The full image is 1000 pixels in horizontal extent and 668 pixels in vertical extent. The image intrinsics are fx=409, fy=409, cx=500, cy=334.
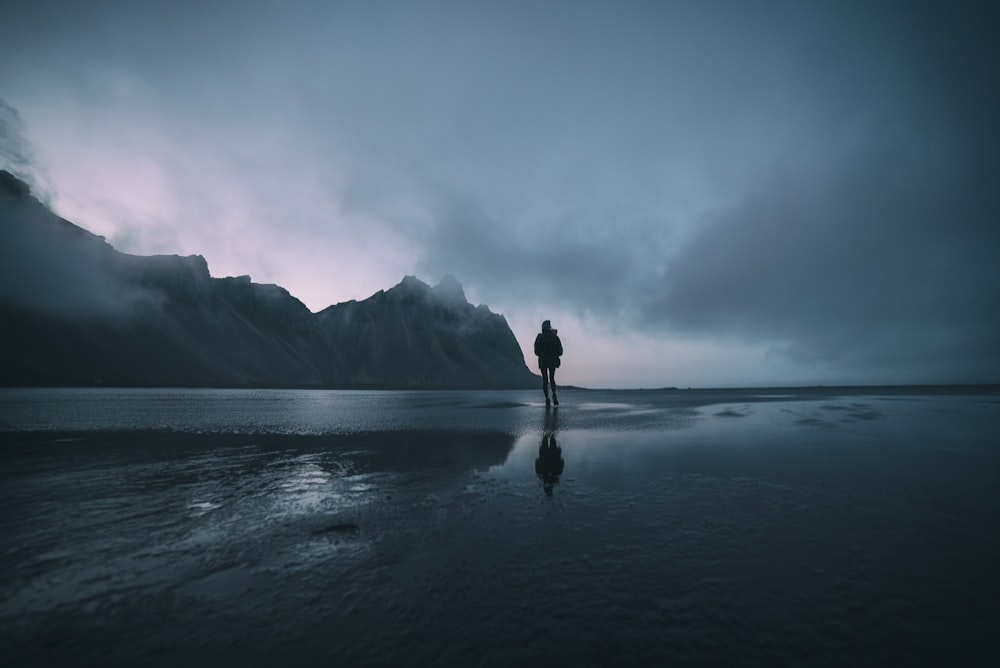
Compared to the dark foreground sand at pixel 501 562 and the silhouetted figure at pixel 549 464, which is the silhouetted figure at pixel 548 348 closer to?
the silhouetted figure at pixel 549 464

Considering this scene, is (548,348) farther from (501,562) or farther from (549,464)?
(501,562)

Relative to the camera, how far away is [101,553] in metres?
5.12

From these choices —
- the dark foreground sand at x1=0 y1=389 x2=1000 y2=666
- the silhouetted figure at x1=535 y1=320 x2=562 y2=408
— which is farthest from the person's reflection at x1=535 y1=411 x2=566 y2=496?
the silhouetted figure at x1=535 y1=320 x2=562 y2=408

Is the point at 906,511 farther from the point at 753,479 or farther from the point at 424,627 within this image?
the point at 424,627

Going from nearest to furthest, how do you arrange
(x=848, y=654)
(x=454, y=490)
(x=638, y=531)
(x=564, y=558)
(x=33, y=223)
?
(x=848, y=654) → (x=564, y=558) → (x=638, y=531) → (x=454, y=490) → (x=33, y=223)

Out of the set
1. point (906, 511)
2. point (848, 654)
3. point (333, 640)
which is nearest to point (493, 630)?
point (333, 640)

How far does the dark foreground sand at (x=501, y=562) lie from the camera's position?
330cm

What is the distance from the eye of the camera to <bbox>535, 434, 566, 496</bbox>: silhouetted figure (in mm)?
8656

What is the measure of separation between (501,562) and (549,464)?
5821 millimetres

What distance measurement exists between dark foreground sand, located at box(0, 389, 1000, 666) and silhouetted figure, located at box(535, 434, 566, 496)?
0.41 feet

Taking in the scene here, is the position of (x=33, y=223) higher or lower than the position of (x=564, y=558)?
higher

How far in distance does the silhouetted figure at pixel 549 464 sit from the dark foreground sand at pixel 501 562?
0.12 meters

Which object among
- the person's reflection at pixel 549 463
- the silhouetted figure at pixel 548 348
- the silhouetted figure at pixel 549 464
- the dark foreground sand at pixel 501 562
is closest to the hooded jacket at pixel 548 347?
the silhouetted figure at pixel 548 348

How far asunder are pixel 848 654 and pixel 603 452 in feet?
29.4
